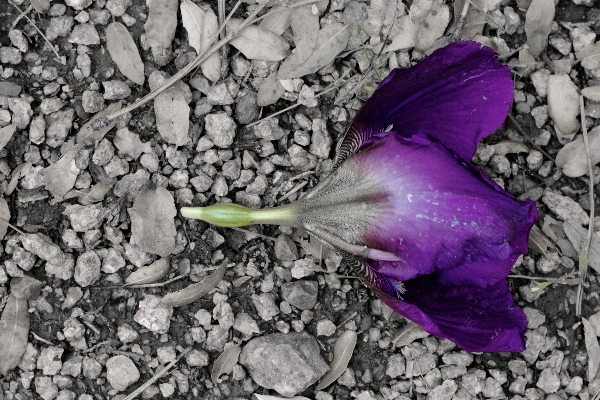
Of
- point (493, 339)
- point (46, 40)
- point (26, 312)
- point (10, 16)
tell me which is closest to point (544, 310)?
point (493, 339)

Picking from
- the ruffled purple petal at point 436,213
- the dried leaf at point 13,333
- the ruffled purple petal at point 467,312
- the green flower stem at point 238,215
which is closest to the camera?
the ruffled purple petal at point 436,213

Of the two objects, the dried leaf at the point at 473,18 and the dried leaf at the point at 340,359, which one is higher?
the dried leaf at the point at 473,18

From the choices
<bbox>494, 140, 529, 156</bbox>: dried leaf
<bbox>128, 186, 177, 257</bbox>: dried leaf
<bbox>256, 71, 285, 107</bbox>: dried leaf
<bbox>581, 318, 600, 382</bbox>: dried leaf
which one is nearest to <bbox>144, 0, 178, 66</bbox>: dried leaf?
<bbox>256, 71, 285, 107</bbox>: dried leaf

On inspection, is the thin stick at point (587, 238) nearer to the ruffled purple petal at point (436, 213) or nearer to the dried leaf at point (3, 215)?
the ruffled purple petal at point (436, 213)

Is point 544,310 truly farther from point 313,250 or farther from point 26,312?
point 26,312

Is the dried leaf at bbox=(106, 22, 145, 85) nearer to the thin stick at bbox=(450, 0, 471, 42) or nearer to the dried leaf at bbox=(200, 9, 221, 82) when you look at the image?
the dried leaf at bbox=(200, 9, 221, 82)

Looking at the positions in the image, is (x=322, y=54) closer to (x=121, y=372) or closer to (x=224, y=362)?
(x=224, y=362)

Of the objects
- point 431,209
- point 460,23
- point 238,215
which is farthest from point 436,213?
point 460,23

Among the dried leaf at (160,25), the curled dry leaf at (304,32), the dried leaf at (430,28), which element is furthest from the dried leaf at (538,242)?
the dried leaf at (160,25)
